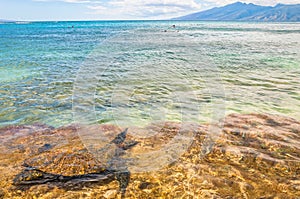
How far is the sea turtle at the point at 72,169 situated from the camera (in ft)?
14.3

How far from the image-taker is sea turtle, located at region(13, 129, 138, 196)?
435cm

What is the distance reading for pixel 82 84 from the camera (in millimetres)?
11688

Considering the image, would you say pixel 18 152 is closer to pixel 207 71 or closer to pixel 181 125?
pixel 181 125

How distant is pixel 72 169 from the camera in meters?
4.70

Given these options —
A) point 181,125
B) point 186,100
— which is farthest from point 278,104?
point 181,125

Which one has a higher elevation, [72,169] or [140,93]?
[72,169]

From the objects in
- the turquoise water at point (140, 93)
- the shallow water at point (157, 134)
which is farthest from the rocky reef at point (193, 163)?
the turquoise water at point (140, 93)

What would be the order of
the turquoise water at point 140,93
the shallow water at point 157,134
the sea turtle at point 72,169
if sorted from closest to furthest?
the shallow water at point 157,134
the sea turtle at point 72,169
the turquoise water at point 140,93

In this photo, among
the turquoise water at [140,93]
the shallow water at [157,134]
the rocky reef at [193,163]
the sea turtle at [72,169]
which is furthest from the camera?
the turquoise water at [140,93]

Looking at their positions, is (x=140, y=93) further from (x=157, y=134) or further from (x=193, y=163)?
(x=193, y=163)

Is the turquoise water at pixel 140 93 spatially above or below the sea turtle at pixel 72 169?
below

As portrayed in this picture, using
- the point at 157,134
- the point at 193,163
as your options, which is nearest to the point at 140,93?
the point at 157,134

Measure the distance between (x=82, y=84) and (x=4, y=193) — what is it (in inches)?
318

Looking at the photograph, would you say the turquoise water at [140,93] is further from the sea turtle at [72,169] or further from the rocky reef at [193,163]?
the sea turtle at [72,169]
